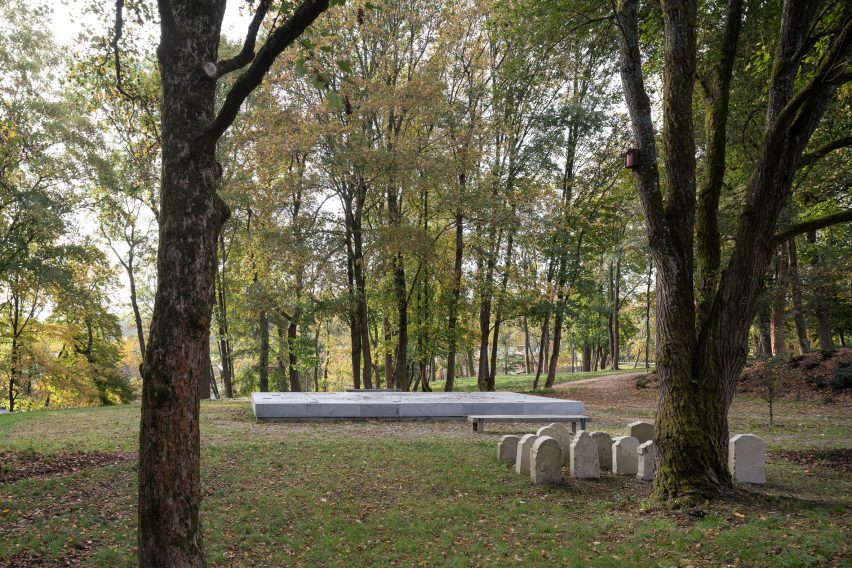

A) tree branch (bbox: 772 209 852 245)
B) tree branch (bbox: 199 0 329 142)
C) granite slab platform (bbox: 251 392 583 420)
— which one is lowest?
granite slab platform (bbox: 251 392 583 420)

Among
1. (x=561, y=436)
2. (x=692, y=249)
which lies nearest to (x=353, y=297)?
A: (x=561, y=436)

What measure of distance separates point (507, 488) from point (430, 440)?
3577 mm

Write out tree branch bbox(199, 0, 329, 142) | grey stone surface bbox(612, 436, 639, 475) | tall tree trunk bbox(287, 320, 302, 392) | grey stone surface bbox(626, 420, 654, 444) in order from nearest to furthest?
1. tree branch bbox(199, 0, 329, 142)
2. grey stone surface bbox(612, 436, 639, 475)
3. grey stone surface bbox(626, 420, 654, 444)
4. tall tree trunk bbox(287, 320, 302, 392)

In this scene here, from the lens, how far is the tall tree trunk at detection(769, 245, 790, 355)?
19.6 meters

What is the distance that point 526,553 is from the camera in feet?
18.0

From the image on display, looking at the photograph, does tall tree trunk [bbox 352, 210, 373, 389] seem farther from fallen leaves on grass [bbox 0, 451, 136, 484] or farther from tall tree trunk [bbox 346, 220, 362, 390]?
fallen leaves on grass [bbox 0, 451, 136, 484]

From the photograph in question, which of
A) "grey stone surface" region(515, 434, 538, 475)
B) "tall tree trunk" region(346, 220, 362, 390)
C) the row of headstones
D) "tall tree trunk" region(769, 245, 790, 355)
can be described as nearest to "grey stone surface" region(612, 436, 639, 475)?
the row of headstones

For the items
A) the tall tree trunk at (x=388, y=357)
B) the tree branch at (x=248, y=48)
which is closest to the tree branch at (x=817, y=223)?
the tree branch at (x=248, y=48)

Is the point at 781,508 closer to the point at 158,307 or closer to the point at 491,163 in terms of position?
the point at 158,307

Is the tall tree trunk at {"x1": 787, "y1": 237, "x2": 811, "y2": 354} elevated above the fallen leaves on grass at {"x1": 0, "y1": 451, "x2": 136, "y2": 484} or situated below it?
above

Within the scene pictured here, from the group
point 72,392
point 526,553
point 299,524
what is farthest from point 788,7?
point 72,392

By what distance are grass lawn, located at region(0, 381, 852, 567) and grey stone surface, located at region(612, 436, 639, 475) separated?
251mm

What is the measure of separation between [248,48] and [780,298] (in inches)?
842

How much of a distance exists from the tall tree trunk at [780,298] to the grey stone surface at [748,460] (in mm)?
14060
